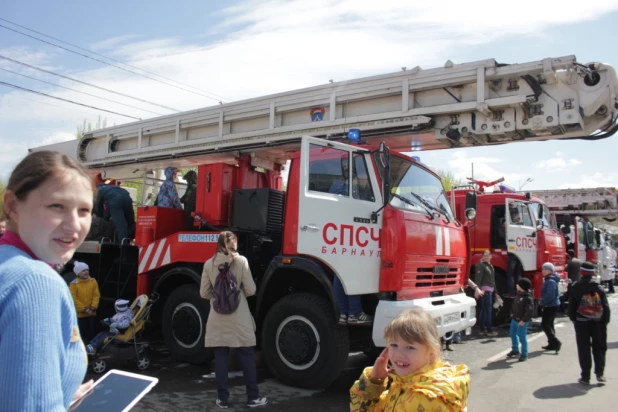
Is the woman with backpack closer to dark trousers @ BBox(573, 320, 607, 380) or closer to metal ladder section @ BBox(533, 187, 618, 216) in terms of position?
dark trousers @ BBox(573, 320, 607, 380)

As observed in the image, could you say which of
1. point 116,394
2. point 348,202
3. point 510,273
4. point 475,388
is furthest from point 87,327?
point 510,273

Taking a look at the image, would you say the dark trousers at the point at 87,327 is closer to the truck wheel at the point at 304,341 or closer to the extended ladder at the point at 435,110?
the extended ladder at the point at 435,110

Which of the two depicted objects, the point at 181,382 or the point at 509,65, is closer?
the point at 509,65

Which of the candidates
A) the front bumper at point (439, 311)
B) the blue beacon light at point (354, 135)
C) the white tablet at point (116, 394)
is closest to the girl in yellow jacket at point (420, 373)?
the white tablet at point (116, 394)

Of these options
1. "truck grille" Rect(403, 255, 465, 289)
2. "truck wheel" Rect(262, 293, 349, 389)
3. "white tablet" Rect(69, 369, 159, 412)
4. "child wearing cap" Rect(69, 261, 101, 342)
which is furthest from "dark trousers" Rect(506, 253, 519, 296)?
"white tablet" Rect(69, 369, 159, 412)

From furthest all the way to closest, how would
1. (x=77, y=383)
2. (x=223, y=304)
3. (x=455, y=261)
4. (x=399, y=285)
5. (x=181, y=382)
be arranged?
(x=455, y=261)
(x=181, y=382)
(x=399, y=285)
(x=223, y=304)
(x=77, y=383)

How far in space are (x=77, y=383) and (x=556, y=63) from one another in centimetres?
530

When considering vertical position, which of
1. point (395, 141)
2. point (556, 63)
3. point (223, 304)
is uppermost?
point (556, 63)

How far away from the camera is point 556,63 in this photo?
5.11m

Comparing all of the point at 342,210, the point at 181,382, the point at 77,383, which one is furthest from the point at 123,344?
the point at 77,383

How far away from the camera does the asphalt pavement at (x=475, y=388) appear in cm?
504

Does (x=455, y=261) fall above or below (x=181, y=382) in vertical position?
above

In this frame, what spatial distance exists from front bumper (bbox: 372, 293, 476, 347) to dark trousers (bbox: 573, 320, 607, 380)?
1.35m

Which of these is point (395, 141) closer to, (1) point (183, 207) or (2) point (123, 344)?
(1) point (183, 207)
